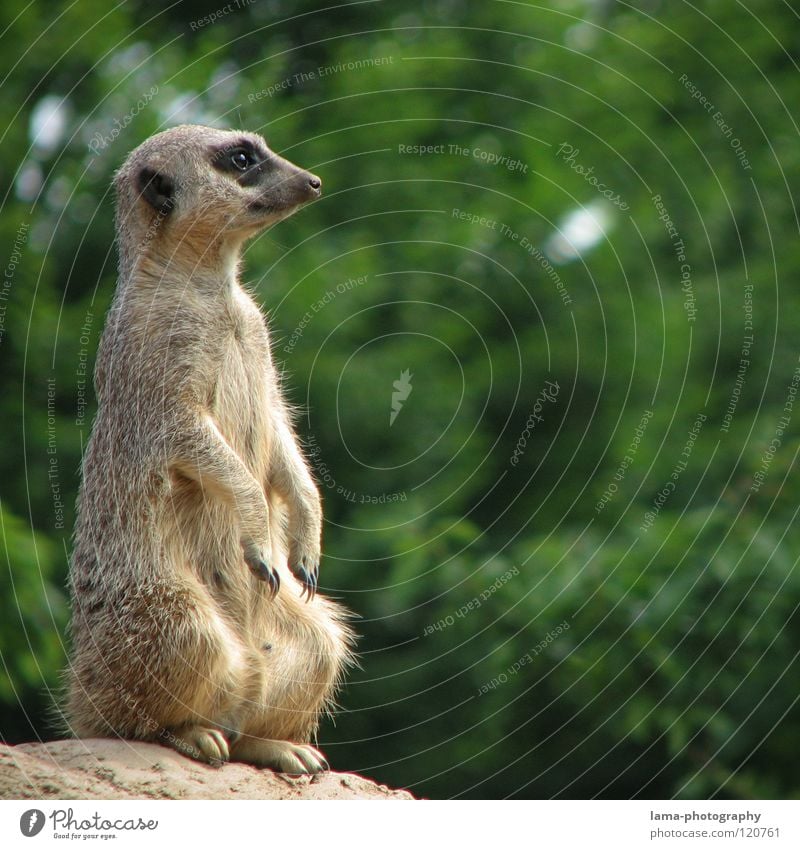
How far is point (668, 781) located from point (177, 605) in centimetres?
572

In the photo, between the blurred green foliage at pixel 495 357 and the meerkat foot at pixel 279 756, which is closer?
the meerkat foot at pixel 279 756

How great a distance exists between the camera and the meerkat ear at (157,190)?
5.18 metres

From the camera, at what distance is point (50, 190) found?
9.80 m

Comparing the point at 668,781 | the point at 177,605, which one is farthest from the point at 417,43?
the point at 177,605

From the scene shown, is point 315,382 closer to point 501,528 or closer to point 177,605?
point 501,528

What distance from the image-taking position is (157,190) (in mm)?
5215

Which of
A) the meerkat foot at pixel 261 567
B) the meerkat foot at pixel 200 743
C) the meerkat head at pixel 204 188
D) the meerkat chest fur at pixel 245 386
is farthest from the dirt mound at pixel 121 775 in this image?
the meerkat head at pixel 204 188

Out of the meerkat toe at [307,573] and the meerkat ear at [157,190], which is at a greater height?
the meerkat ear at [157,190]

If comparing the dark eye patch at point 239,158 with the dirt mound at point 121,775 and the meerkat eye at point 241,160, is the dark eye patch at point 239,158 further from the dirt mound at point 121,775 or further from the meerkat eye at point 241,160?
the dirt mound at point 121,775

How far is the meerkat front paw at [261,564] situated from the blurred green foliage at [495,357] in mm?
2472

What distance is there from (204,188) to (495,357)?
23.3 ft

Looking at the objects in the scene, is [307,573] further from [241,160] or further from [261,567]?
[241,160]
